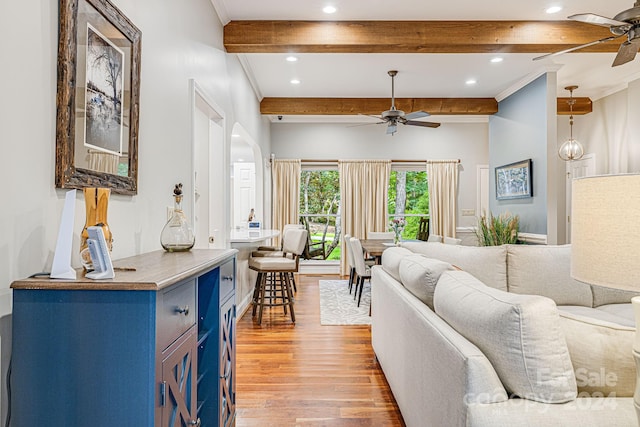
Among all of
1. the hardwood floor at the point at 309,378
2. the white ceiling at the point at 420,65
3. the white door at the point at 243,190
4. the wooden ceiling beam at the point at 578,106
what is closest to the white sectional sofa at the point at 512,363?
the hardwood floor at the point at 309,378

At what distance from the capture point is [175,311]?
1.28 m

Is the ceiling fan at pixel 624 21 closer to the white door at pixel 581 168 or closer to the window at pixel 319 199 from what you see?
the white door at pixel 581 168

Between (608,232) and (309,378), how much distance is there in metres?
2.42

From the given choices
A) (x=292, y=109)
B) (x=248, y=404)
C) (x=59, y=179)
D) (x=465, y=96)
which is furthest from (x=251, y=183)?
(x=59, y=179)

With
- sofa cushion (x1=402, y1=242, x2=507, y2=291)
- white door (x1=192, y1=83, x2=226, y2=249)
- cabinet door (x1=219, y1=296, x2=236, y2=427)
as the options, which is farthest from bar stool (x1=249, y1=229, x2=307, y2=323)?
cabinet door (x1=219, y1=296, x2=236, y2=427)

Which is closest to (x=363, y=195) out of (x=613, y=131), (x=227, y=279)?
(x=613, y=131)

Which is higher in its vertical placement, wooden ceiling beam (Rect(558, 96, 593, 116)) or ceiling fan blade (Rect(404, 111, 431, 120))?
wooden ceiling beam (Rect(558, 96, 593, 116))

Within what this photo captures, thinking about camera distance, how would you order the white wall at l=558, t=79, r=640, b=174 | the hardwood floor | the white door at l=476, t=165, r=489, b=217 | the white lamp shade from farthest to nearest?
1. the white door at l=476, t=165, r=489, b=217
2. the white wall at l=558, t=79, r=640, b=174
3. the hardwood floor
4. the white lamp shade

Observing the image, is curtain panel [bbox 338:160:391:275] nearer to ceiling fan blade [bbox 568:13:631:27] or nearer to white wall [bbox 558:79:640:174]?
white wall [bbox 558:79:640:174]

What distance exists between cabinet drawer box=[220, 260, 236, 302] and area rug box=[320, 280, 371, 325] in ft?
8.43

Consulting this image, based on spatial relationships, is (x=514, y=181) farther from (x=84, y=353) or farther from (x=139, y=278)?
(x=84, y=353)

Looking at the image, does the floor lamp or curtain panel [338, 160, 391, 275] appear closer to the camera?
the floor lamp

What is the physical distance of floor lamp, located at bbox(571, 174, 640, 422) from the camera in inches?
38.1

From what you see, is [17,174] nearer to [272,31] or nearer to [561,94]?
[272,31]
